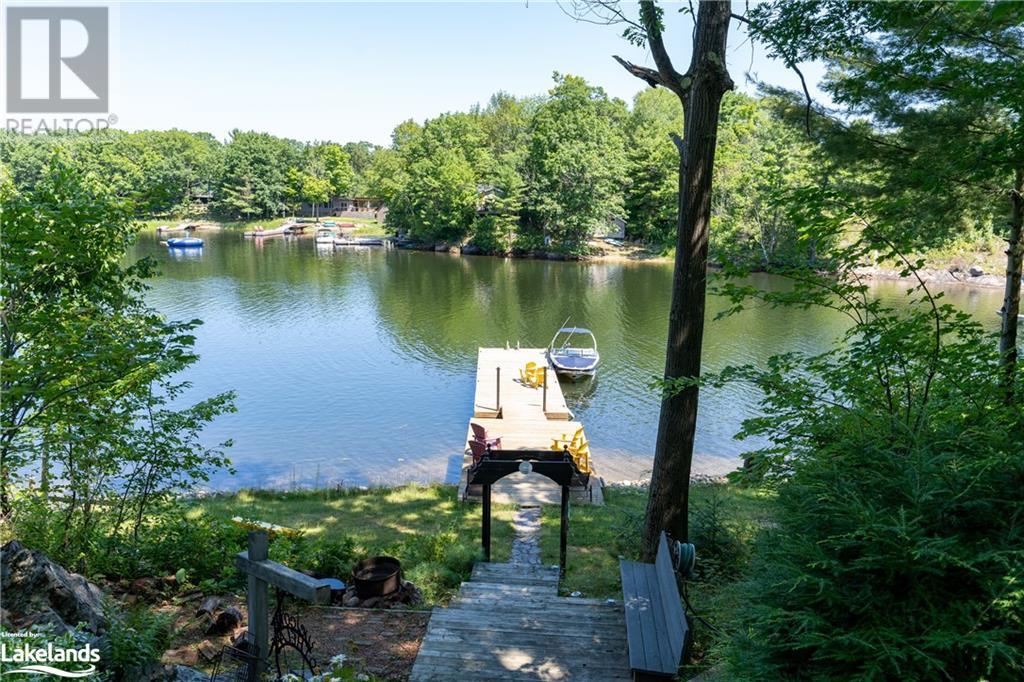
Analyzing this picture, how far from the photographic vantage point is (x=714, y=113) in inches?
236

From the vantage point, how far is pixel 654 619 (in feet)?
15.1

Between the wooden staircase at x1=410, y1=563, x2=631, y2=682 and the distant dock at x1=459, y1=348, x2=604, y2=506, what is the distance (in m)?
5.54

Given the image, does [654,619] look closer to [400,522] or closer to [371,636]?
[371,636]

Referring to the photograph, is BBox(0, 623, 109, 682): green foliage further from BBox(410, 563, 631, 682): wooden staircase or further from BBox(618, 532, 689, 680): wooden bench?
BBox(618, 532, 689, 680): wooden bench

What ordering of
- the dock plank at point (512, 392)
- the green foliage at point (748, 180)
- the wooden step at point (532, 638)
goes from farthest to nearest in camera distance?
the green foliage at point (748, 180) < the dock plank at point (512, 392) < the wooden step at point (532, 638)

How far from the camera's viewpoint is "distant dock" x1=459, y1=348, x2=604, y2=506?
1177 centimetres

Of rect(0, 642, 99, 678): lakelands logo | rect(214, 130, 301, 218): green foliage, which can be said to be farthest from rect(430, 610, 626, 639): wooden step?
rect(214, 130, 301, 218): green foliage

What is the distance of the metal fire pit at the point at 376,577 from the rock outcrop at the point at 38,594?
2300 millimetres

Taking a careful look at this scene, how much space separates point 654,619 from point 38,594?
3.84 metres

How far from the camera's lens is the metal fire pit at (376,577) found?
19.6 feet

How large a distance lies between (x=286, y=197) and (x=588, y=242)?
141ft

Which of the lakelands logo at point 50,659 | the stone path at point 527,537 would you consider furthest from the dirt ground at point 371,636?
the stone path at point 527,537

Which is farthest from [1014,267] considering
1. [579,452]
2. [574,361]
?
[574,361]

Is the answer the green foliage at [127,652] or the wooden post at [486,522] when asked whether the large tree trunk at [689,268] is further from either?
the green foliage at [127,652]
